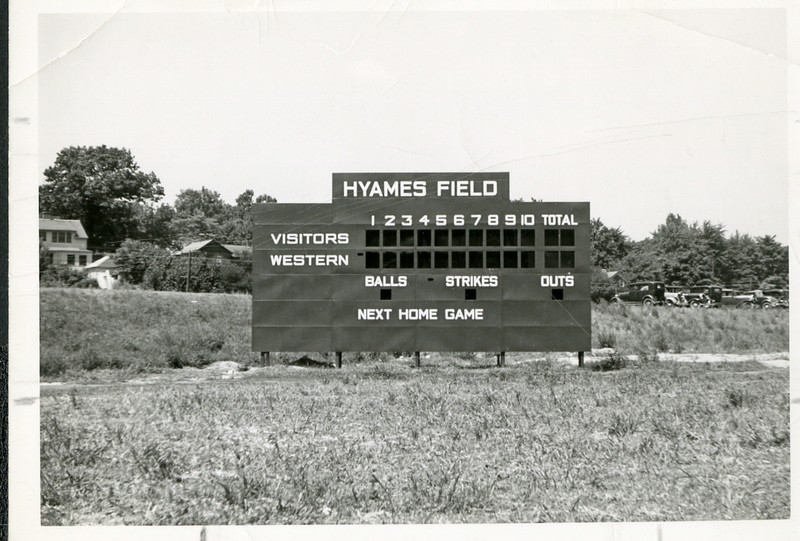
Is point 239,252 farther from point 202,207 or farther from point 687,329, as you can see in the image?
point 687,329

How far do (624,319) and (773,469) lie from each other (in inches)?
277

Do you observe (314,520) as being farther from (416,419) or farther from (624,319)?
(624,319)

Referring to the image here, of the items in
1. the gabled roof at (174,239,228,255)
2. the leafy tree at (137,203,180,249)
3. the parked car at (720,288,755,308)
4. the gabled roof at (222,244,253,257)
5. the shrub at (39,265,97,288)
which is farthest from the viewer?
the gabled roof at (222,244,253,257)

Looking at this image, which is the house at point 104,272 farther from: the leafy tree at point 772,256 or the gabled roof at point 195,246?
the leafy tree at point 772,256

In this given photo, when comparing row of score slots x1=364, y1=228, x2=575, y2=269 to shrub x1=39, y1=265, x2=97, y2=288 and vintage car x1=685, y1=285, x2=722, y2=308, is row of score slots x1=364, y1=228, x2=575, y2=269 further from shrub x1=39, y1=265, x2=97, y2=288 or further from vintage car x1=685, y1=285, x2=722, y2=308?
vintage car x1=685, y1=285, x2=722, y2=308

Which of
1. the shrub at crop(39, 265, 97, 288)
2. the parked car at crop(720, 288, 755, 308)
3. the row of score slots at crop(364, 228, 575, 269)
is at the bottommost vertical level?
the parked car at crop(720, 288, 755, 308)

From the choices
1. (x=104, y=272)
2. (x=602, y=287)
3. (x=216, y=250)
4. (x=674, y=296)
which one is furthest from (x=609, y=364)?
(x=216, y=250)

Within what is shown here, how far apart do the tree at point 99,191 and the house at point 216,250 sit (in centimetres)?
158

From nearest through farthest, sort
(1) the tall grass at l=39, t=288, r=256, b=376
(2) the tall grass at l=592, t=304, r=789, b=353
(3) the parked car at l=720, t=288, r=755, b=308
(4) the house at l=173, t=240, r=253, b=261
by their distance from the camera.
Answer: (1) the tall grass at l=39, t=288, r=256, b=376 < (2) the tall grass at l=592, t=304, r=789, b=353 < (3) the parked car at l=720, t=288, r=755, b=308 < (4) the house at l=173, t=240, r=253, b=261

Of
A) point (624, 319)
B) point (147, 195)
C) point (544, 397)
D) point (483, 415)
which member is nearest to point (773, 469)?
point (544, 397)

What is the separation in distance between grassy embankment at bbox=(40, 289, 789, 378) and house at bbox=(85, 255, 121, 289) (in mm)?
483

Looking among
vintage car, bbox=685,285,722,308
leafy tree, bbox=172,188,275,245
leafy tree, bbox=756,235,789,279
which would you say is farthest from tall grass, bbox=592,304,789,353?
leafy tree, bbox=172,188,275,245

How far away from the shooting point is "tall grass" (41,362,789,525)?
5801 millimetres

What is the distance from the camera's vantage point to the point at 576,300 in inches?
305
